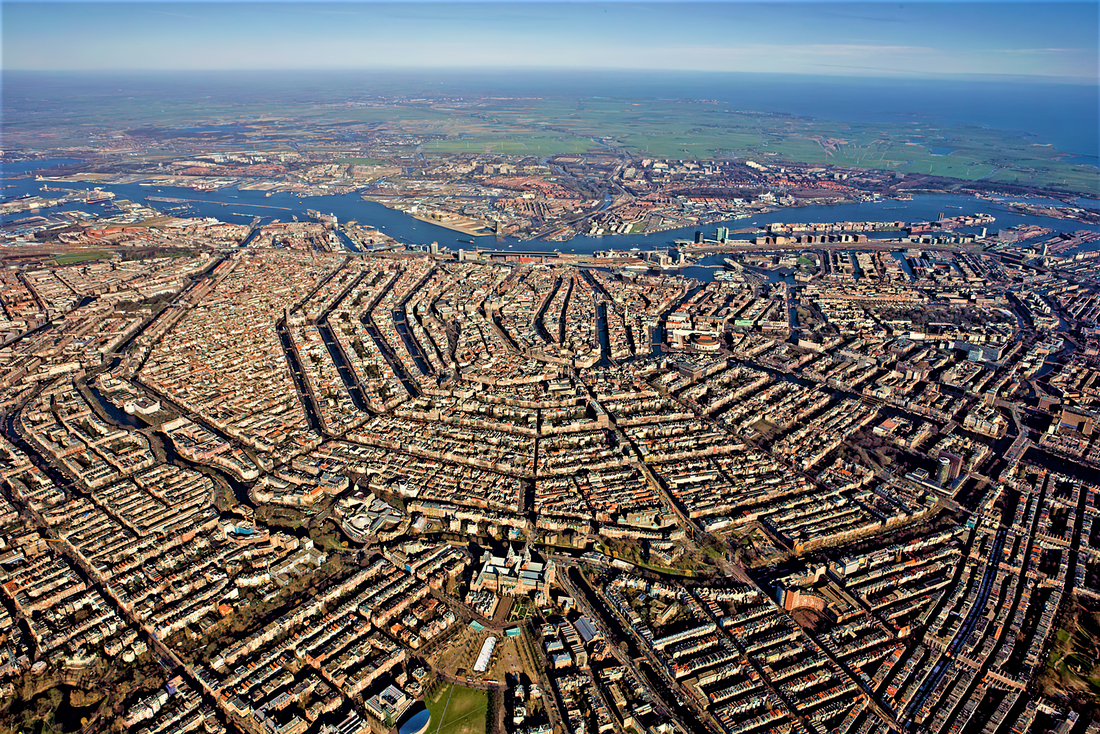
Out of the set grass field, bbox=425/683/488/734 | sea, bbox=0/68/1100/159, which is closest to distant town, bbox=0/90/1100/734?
grass field, bbox=425/683/488/734

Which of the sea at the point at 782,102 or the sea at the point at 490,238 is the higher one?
the sea at the point at 782,102

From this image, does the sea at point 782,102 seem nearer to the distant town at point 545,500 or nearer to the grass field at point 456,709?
the distant town at point 545,500

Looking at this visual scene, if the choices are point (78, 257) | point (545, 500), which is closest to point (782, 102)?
point (78, 257)

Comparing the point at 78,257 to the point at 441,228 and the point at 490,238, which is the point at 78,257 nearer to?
the point at 441,228

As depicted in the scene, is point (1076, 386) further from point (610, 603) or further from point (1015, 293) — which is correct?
point (610, 603)

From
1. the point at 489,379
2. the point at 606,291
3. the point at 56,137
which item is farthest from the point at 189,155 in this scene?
the point at 489,379

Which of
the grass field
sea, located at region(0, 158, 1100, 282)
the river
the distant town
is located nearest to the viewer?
the grass field

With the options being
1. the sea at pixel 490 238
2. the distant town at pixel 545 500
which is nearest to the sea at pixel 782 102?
the sea at pixel 490 238

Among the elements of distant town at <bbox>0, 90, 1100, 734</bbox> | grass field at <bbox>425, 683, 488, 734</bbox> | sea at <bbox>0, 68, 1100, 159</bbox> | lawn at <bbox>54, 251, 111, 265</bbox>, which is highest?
sea at <bbox>0, 68, 1100, 159</bbox>

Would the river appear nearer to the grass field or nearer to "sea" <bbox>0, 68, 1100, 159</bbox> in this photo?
the grass field
